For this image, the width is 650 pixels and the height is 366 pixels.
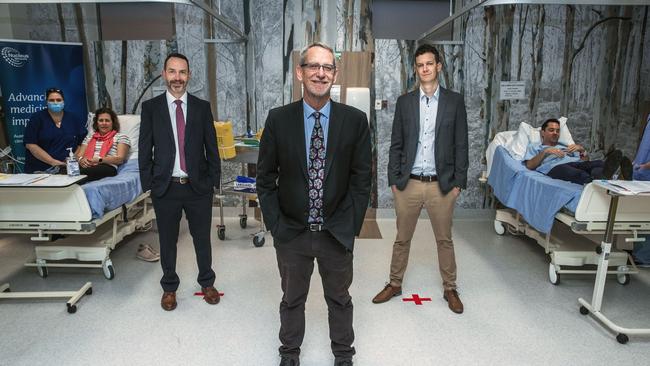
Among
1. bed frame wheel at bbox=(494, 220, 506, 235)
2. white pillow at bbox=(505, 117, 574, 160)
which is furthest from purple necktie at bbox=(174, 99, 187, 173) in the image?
bed frame wheel at bbox=(494, 220, 506, 235)

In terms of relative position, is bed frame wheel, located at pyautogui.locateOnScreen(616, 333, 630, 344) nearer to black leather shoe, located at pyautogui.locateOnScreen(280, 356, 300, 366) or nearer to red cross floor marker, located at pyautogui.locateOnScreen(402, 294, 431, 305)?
red cross floor marker, located at pyautogui.locateOnScreen(402, 294, 431, 305)

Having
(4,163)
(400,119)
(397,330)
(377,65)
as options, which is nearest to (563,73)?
(377,65)

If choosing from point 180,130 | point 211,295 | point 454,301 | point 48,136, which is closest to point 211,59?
point 48,136

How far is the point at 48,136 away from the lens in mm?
3996

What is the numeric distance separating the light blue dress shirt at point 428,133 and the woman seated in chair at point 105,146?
2674mm

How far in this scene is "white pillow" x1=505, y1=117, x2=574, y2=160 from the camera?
14.2ft

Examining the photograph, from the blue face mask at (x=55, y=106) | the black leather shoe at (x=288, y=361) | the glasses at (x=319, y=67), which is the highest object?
the glasses at (x=319, y=67)

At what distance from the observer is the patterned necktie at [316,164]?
192 cm

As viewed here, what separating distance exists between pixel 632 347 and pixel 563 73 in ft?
11.2

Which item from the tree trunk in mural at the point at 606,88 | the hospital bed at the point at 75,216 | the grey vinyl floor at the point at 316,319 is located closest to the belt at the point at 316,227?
the grey vinyl floor at the point at 316,319

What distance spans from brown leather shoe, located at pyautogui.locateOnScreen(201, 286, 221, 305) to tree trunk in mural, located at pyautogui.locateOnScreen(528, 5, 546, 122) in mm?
4008

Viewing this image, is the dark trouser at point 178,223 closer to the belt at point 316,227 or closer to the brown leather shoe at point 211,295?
the brown leather shoe at point 211,295

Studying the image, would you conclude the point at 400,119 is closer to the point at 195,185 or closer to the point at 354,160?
the point at 354,160

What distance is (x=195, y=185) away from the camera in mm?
2756
